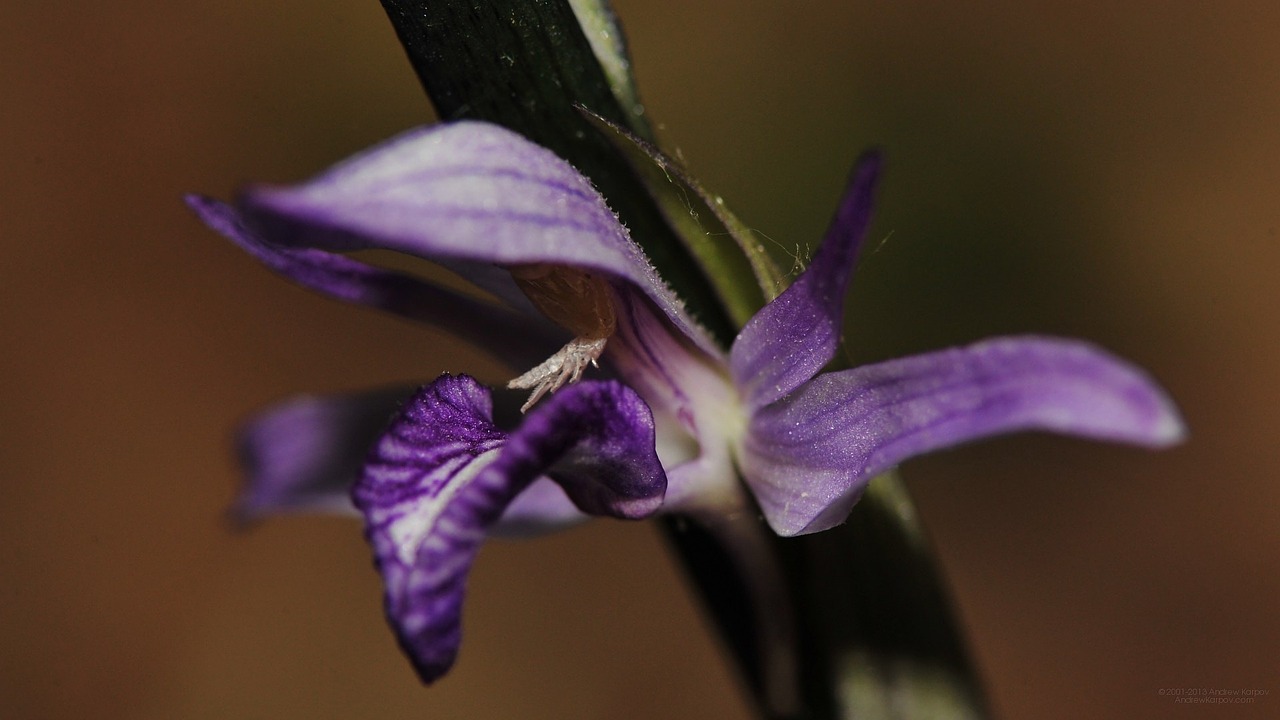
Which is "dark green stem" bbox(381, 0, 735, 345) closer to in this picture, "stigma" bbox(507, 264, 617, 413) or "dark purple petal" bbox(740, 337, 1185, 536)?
"stigma" bbox(507, 264, 617, 413)

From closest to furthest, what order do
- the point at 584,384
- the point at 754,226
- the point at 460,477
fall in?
1. the point at 584,384
2. the point at 460,477
3. the point at 754,226

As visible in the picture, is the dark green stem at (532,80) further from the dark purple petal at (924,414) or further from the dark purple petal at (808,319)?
the dark purple petal at (924,414)

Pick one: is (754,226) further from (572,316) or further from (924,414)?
(924,414)

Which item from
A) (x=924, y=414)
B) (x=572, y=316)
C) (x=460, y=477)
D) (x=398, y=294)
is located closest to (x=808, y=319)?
(x=924, y=414)

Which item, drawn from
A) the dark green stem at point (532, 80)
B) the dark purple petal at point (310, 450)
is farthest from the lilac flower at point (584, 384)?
the dark purple petal at point (310, 450)

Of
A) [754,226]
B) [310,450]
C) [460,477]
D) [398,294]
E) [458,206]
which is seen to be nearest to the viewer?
[458,206]

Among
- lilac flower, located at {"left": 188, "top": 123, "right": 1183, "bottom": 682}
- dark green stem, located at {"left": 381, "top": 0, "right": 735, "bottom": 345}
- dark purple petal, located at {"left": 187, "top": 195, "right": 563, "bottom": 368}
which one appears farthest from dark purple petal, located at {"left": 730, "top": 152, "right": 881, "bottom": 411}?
dark purple petal, located at {"left": 187, "top": 195, "right": 563, "bottom": 368}

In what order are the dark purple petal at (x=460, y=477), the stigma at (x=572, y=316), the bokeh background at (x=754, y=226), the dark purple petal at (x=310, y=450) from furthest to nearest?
the bokeh background at (x=754, y=226)
the dark purple petal at (x=310, y=450)
the stigma at (x=572, y=316)
the dark purple petal at (x=460, y=477)
